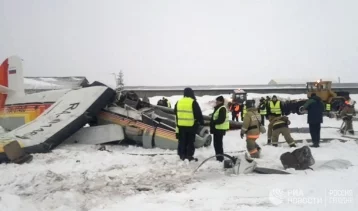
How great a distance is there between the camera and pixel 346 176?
195 inches

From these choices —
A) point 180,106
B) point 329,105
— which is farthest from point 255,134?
point 329,105

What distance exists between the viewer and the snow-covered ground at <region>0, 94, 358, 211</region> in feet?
12.9

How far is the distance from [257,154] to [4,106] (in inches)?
406

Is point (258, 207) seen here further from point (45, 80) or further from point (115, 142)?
point (45, 80)

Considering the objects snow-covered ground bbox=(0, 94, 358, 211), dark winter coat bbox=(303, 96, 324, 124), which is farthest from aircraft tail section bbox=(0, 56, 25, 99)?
dark winter coat bbox=(303, 96, 324, 124)

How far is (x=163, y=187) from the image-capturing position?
4723 mm

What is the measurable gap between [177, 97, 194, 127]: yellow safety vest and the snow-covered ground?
0.78 m

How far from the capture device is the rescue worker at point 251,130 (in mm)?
7103

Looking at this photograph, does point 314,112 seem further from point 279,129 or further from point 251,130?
point 251,130

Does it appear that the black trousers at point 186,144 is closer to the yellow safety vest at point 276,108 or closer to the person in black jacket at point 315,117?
the person in black jacket at point 315,117

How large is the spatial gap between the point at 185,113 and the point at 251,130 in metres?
1.60

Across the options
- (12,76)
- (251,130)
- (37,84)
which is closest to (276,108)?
(251,130)

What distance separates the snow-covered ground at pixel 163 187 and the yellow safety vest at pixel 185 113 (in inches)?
30.6

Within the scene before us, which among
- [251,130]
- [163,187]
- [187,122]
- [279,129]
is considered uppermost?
[187,122]
